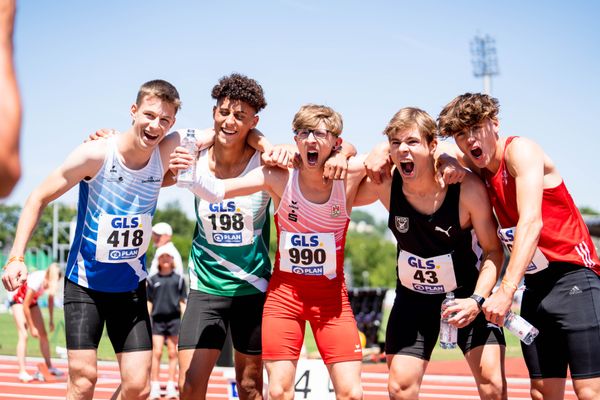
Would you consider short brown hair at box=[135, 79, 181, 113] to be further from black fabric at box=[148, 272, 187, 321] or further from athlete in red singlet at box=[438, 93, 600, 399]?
black fabric at box=[148, 272, 187, 321]

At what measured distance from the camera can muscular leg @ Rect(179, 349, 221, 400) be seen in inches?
223

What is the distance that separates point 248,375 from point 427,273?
64.8 inches

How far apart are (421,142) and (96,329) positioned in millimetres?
2697

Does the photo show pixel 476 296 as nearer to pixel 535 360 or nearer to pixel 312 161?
pixel 535 360

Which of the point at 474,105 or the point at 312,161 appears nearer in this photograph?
the point at 474,105

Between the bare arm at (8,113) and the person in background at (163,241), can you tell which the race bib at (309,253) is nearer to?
the bare arm at (8,113)

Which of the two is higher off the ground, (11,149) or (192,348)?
(11,149)

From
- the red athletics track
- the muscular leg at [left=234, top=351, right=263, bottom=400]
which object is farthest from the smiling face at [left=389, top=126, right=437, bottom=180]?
the red athletics track

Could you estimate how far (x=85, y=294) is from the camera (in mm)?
5633

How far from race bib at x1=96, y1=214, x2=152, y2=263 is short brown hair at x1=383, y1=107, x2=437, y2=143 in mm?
1922

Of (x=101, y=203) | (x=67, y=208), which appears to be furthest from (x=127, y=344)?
(x=67, y=208)

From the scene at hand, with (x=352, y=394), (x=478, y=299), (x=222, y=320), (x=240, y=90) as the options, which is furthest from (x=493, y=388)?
(x=240, y=90)

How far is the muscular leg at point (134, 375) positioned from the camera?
18.1ft

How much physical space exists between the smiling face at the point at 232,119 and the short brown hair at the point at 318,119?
0.54 meters
